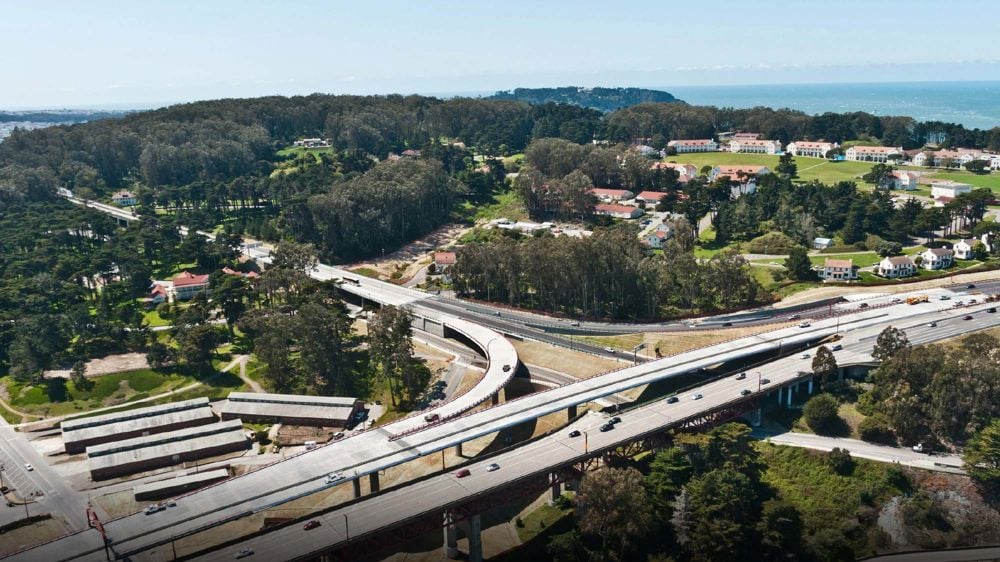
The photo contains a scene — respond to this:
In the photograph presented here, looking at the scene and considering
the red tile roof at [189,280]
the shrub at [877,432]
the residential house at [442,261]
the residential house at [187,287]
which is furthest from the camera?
the residential house at [442,261]

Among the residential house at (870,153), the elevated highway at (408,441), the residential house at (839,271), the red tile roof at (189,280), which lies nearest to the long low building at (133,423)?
the elevated highway at (408,441)

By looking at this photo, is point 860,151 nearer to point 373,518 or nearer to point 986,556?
point 986,556

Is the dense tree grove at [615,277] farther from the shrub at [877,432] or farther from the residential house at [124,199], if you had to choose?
the residential house at [124,199]

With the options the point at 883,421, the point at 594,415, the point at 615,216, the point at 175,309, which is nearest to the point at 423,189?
the point at 615,216

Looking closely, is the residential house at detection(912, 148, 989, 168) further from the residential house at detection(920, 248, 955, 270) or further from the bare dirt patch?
the bare dirt patch

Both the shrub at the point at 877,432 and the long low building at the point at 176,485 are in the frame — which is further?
the shrub at the point at 877,432

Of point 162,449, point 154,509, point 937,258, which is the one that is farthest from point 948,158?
point 154,509

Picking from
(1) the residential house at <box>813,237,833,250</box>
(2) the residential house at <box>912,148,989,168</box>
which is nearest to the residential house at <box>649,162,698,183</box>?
(1) the residential house at <box>813,237,833,250</box>
